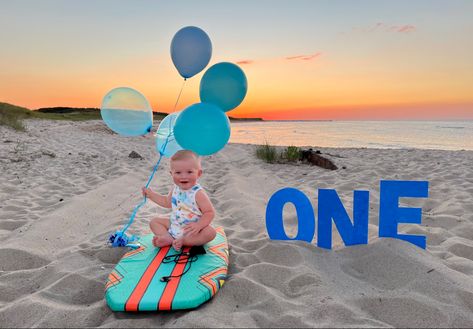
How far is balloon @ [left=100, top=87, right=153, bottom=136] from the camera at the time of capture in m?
3.58

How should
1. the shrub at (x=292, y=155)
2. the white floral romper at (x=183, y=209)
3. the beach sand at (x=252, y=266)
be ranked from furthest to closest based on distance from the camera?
the shrub at (x=292, y=155), the white floral romper at (x=183, y=209), the beach sand at (x=252, y=266)

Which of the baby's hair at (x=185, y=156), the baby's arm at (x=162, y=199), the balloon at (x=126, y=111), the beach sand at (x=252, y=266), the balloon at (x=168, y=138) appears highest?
the balloon at (x=126, y=111)

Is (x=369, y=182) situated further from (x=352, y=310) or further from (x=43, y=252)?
(x=43, y=252)

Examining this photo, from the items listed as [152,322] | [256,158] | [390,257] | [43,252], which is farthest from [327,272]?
[256,158]

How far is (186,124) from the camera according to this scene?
10.00 feet

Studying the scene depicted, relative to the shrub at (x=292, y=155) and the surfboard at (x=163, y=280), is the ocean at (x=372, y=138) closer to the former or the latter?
the shrub at (x=292, y=155)

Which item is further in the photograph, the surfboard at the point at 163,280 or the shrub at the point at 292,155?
the shrub at the point at 292,155

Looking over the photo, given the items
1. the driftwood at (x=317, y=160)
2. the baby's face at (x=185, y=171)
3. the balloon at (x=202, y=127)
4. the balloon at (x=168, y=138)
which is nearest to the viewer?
the balloon at (x=202, y=127)

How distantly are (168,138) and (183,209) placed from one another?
2.70 feet

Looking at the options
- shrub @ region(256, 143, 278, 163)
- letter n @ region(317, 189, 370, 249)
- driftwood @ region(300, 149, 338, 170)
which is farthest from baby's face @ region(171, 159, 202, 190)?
shrub @ region(256, 143, 278, 163)

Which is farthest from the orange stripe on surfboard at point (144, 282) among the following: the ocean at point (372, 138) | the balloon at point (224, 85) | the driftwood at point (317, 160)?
the ocean at point (372, 138)

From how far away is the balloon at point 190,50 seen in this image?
11.3 feet

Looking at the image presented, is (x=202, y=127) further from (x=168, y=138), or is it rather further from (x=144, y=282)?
(x=144, y=282)

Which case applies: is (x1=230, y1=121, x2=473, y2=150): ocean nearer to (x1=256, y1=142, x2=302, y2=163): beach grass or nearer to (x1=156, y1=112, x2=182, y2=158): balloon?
(x1=256, y1=142, x2=302, y2=163): beach grass
